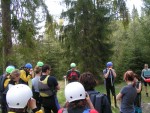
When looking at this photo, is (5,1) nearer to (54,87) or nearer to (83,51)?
(54,87)

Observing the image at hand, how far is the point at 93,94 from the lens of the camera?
170 inches

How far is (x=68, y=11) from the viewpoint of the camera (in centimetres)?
2473

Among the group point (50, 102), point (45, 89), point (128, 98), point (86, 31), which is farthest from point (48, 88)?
point (86, 31)

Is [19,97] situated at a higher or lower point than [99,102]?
higher

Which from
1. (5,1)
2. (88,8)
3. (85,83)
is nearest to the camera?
(85,83)

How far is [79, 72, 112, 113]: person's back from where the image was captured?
13.8 ft

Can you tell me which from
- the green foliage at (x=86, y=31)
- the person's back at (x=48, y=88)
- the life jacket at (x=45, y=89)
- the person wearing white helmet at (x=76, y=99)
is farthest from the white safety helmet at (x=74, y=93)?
the green foliage at (x=86, y=31)

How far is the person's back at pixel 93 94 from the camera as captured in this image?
422 centimetres

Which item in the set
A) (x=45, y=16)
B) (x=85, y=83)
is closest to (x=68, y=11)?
(x=45, y=16)

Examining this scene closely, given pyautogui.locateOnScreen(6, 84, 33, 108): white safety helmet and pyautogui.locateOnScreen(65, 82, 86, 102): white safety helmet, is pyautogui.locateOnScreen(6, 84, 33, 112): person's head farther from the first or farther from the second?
pyautogui.locateOnScreen(65, 82, 86, 102): white safety helmet

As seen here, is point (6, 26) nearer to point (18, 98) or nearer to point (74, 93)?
point (74, 93)

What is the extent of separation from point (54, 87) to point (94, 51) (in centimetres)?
1771

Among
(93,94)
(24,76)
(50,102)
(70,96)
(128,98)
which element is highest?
(70,96)

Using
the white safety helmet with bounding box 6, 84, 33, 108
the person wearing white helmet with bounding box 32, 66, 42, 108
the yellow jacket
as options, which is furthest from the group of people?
the yellow jacket
